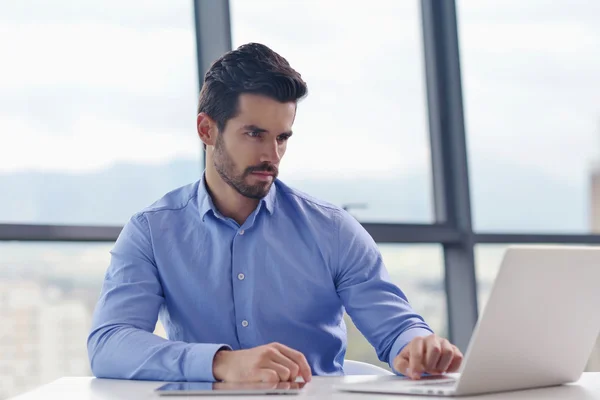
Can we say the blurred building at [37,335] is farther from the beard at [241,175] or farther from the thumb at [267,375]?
the thumb at [267,375]

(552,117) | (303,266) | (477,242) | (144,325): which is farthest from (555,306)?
(552,117)

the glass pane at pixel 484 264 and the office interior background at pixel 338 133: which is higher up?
the office interior background at pixel 338 133

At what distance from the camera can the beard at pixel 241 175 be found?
2.07m

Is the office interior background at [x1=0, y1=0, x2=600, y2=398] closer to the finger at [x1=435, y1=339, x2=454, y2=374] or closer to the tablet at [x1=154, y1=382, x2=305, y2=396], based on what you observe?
the tablet at [x1=154, y1=382, x2=305, y2=396]

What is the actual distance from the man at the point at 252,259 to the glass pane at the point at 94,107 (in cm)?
86

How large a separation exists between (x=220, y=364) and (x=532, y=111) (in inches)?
105

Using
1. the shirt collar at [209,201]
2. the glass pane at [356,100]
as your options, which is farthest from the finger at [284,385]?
the glass pane at [356,100]

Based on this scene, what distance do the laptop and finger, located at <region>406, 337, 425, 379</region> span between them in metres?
0.06

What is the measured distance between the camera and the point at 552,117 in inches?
152

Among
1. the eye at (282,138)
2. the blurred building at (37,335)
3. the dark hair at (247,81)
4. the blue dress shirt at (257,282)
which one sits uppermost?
the dark hair at (247,81)

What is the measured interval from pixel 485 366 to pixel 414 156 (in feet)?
7.89

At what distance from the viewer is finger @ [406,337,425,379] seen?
1.55 m

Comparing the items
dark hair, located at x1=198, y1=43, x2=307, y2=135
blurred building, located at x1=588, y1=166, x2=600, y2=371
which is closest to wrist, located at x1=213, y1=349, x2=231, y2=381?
dark hair, located at x1=198, y1=43, x2=307, y2=135

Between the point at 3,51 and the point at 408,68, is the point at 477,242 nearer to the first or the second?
the point at 408,68
